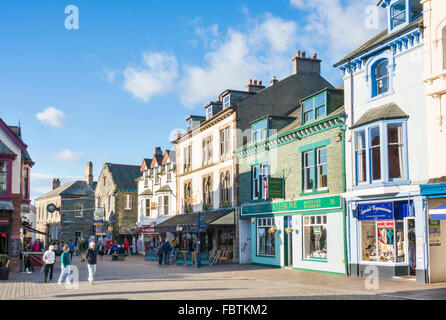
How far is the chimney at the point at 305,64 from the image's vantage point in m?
33.8

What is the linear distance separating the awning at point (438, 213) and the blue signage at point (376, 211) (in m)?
1.92

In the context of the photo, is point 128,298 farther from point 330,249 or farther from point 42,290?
point 330,249

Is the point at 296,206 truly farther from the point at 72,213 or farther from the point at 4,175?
the point at 72,213

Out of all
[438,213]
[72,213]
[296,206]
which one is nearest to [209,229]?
[296,206]

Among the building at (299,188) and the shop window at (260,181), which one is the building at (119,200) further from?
the building at (299,188)

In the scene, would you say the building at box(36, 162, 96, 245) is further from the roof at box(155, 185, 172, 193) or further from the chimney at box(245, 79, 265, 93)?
the chimney at box(245, 79, 265, 93)

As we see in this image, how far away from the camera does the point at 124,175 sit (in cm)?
5944

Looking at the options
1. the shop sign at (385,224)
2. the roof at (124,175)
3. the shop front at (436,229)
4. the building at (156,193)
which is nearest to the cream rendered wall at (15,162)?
the building at (156,193)

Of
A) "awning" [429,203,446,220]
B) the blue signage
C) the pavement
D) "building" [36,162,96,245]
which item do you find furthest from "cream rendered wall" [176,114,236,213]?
"building" [36,162,96,245]

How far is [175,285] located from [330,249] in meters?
7.88

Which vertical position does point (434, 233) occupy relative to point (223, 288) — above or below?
above

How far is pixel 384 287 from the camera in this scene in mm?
17188

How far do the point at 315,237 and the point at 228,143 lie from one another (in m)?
11.2

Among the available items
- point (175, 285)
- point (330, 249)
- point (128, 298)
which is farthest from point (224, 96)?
point (128, 298)
